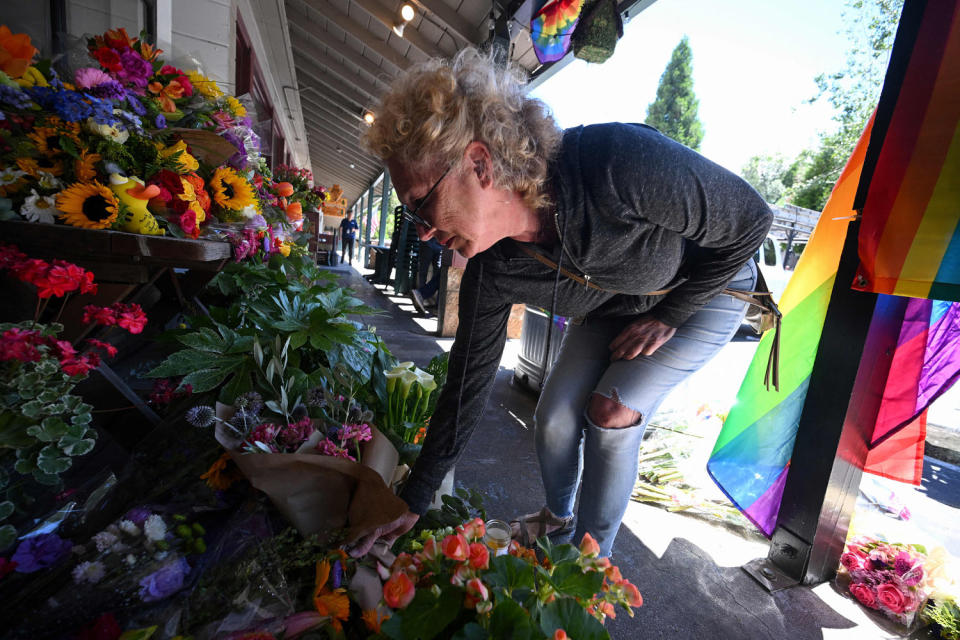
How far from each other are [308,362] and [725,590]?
1.73 metres

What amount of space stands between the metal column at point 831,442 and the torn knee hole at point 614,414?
35.3 inches

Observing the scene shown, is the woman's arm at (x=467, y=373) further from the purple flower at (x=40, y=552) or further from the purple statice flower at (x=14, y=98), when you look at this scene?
the purple statice flower at (x=14, y=98)

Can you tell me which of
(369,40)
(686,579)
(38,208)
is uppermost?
(369,40)

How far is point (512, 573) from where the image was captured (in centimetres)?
64

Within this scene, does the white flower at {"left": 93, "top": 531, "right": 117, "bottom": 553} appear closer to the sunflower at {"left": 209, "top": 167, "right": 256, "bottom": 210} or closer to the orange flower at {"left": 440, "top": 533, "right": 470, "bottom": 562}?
the orange flower at {"left": 440, "top": 533, "right": 470, "bottom": 562}

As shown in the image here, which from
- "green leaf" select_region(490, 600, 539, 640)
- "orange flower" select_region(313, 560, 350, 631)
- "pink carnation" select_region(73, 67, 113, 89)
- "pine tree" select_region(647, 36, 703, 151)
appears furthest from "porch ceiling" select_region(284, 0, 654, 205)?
"pine tree" select_region(647, 36, 703, 151)

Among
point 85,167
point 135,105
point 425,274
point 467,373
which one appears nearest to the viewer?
point 85,167

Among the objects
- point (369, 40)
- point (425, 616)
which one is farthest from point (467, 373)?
point (369, 40)

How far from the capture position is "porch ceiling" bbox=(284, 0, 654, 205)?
4395 mm

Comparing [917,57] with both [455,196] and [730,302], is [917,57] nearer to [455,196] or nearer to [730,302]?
[730,302]

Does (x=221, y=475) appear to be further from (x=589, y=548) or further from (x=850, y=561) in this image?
(x=850, y=561)

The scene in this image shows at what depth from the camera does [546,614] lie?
584 millimetres

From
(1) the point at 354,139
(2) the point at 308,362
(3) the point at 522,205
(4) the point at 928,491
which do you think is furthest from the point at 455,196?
(1) the point at 354,139

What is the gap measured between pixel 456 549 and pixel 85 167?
120 centimetres
